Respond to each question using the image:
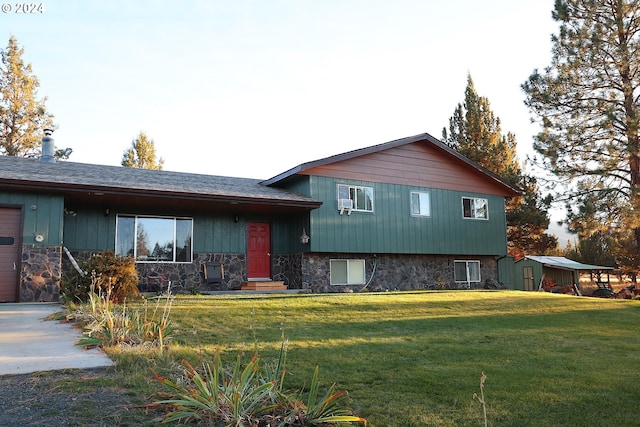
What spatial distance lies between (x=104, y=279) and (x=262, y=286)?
608 cm

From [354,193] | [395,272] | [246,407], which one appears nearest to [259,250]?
[354,193]

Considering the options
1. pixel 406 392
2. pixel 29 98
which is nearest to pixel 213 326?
pixel 406 392

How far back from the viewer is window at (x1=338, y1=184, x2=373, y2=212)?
50.6 ft

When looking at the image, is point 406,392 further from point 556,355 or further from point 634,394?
point 556,355

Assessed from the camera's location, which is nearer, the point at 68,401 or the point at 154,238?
the point at 68,401

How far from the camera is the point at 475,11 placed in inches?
477

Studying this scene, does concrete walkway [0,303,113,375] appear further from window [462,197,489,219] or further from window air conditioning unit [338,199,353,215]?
window [462,197,489,219]

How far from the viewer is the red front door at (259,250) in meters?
15.0

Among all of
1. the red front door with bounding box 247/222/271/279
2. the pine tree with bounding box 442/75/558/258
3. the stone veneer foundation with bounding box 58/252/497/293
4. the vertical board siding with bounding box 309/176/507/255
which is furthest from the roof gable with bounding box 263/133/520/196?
the pine tree with bounding box 442/75/558/258

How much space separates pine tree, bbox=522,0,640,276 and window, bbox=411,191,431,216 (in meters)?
5.06

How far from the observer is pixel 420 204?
1712 cm

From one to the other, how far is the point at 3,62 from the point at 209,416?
2808 centimetres

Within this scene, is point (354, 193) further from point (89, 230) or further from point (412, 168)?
Result: point (89, 230)

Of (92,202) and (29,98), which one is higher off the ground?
(29,98)
